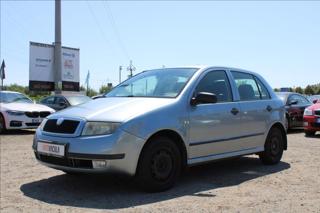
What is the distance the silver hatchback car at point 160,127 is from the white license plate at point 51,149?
0.04 ft

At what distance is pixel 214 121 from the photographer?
6359 millimetres

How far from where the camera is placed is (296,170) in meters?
7.29

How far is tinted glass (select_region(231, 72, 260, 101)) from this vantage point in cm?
719

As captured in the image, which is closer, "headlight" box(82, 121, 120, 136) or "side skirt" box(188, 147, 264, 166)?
"headlight" box(82, 121, 120, 136)

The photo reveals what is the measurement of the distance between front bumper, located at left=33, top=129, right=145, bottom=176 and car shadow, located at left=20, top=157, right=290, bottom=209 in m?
0.35

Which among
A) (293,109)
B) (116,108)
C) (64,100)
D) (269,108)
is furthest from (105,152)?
(64,100)

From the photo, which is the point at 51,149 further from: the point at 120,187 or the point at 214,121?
the point at 214,121

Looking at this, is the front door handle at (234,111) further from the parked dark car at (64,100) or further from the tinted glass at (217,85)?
the parked dark car at (64,100)

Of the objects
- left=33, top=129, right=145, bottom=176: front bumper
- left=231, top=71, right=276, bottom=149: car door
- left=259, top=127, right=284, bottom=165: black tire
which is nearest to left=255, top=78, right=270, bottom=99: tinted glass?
left=231, top=71, right=276, bottom=149: car door

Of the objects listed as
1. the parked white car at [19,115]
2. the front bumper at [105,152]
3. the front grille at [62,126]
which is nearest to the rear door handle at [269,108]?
the front bumper at [105,152]

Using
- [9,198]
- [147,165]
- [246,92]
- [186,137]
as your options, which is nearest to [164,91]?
[186,137]

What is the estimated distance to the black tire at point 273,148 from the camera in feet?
25.2

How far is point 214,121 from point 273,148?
195 centimetres

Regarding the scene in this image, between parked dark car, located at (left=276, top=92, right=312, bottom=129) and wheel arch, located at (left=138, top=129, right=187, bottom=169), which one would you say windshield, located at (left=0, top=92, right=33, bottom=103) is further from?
wheel arch, located at (left=138, top=129, right=187, bottom=169)
